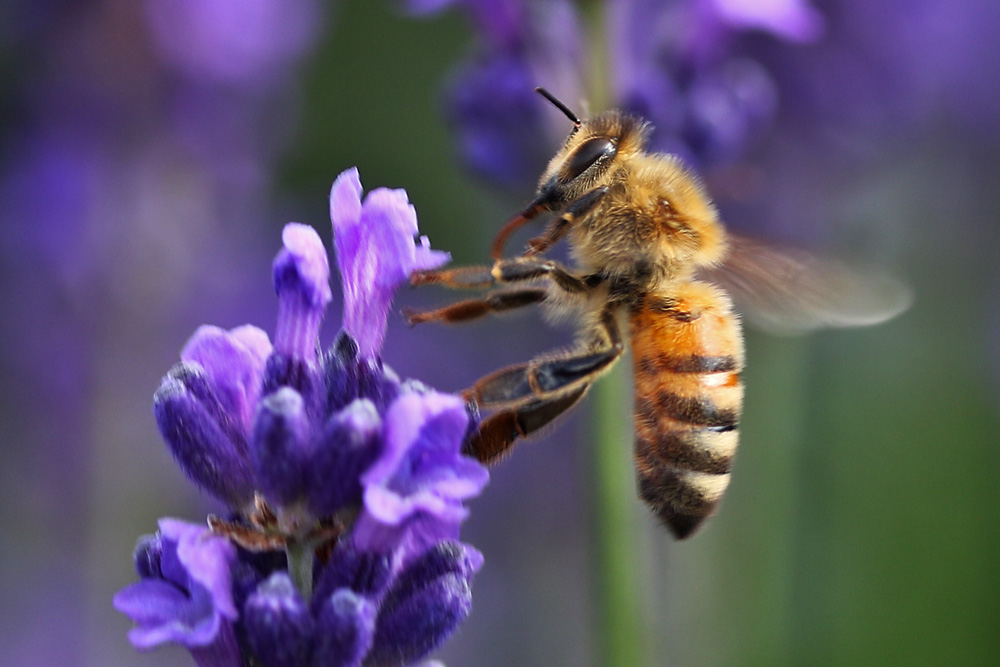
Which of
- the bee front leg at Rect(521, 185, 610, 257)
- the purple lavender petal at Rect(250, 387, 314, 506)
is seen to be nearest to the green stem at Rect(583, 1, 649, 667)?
the bee front leg at Rect(521, 185, 610, 257)

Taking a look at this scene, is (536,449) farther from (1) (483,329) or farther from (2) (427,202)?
(2) (427,202)

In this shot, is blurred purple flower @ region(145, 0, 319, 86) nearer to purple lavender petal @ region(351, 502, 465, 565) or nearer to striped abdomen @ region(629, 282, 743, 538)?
striped abdomen @ region(629, 282, 743, 538)

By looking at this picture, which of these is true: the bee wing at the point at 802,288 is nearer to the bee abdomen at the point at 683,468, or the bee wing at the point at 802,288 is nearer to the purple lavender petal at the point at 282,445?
the bee abdomen at the point at 683,468

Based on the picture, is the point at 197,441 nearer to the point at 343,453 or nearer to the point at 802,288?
the point at 343,453

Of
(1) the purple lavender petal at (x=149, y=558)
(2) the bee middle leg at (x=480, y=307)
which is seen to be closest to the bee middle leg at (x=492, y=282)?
(2) the bee middle leg at (x=480, y=307)

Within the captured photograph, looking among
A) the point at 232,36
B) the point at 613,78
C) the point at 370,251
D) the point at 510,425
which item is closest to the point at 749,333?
the point at 613,78

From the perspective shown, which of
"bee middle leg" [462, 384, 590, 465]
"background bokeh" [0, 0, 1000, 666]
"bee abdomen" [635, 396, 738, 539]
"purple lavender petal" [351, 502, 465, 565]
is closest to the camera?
"purple lavender petal" [351, 502, 465, 565]
